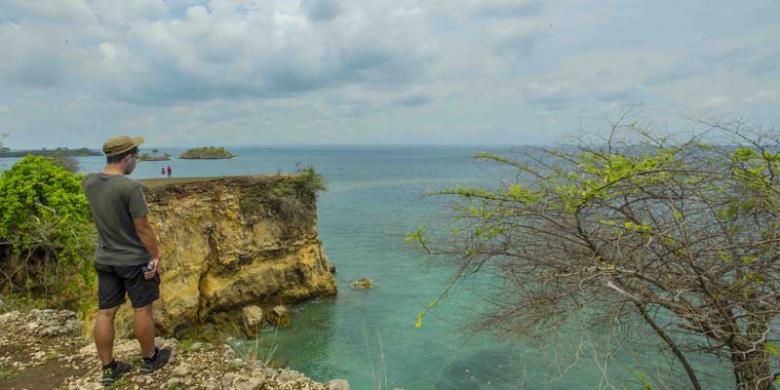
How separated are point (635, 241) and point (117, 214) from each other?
4650 millimetres

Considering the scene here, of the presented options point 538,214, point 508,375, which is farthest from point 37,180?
point 508,375

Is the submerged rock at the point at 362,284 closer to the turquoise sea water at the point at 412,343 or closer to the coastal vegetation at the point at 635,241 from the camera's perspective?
the turquoise sea water at the point at 412,343

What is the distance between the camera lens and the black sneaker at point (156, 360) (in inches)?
169

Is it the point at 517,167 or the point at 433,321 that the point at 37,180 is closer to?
the point at 517,167

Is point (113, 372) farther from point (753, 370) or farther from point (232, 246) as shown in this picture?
point (232, 246)

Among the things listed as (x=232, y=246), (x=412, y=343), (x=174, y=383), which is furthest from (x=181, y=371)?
(x=232, y=246)

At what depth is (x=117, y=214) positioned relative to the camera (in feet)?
12.4

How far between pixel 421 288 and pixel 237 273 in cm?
701

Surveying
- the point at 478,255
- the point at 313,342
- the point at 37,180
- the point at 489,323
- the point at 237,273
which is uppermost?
the point at 37,180

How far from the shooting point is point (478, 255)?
4.41 m

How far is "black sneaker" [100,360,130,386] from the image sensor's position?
13.3ft

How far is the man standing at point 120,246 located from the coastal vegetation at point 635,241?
8.07 ft

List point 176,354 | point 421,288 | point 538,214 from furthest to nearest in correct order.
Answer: point 421,288 → point 176,354 → point 538,214

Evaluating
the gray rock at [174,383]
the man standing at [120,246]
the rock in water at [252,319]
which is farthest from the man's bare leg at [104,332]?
the rock in water at [252,319]
